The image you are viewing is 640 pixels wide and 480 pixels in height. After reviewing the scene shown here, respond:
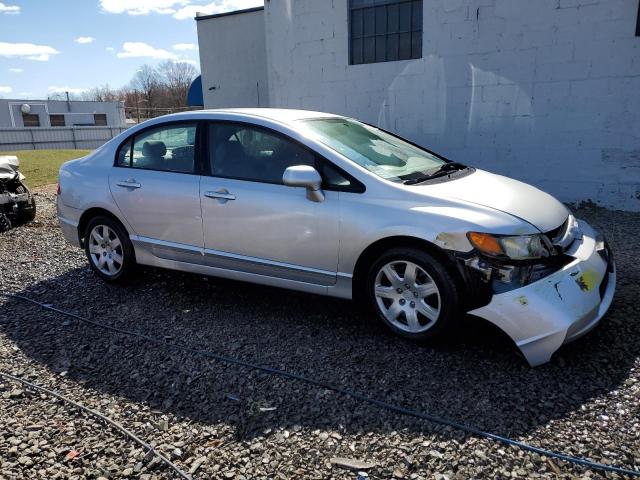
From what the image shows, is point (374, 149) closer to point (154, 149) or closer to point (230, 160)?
point (230, 160)

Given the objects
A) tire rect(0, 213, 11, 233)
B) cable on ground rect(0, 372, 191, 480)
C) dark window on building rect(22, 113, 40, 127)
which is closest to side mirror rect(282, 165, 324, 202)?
cable on ground rect(0, 372, 191, 480)

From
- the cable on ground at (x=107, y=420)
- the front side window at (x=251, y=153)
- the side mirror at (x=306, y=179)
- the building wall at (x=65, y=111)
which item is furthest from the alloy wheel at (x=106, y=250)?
the building wall at (x=65, y=111)

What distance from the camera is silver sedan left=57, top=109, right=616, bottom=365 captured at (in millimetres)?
Answer: 3207

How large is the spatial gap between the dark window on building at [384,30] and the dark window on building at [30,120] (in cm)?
5305

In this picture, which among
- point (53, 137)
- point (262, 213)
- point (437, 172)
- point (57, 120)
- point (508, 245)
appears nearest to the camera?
point (508, 245)

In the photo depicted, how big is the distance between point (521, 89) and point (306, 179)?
5310 mm

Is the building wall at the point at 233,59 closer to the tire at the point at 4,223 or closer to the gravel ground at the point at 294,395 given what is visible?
the tire at the point at 4,223

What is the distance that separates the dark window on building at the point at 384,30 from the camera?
8.27 m

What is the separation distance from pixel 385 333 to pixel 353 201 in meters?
1.01

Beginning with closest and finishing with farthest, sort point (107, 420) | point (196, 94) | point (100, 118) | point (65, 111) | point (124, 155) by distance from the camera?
point (107, 420)
point (124, 155)
point (196, 94)
point (65, 111)
point (100, 118)

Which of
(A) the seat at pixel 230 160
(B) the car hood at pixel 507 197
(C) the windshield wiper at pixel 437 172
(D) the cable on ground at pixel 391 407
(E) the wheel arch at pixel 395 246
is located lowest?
(D) the cable on ground at pixel 391 407

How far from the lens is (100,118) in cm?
5644

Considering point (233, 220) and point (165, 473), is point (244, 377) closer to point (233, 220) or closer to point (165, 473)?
point (165, 473)

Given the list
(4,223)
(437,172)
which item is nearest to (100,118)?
(4,223)
